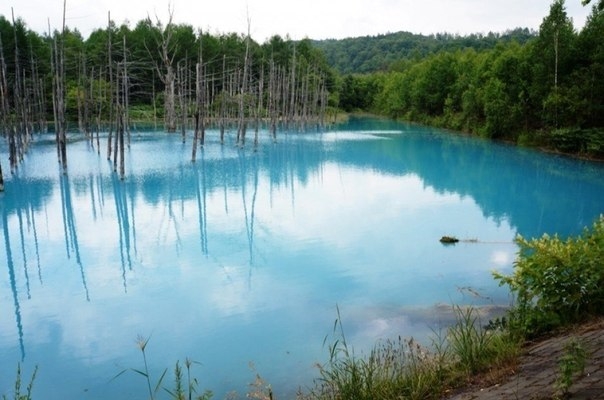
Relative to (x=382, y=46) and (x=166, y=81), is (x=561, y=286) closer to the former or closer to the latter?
(x=166, y=81)

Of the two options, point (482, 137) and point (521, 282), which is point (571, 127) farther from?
point (521, 282)

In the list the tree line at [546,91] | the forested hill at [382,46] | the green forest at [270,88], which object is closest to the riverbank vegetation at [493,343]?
the green forest at [270,88]

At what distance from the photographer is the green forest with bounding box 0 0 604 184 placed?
26.8 metres

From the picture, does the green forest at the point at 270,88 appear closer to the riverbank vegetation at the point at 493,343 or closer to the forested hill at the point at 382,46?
the riverbank vegetation at the point at 493,343

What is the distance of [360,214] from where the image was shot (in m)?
15.3

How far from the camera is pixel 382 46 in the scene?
16038 centimetres

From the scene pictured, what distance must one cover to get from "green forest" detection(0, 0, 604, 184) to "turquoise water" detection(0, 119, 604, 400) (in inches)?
197

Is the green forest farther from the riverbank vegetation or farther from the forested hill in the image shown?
the forested hill

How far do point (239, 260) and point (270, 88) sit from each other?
90.9 ft

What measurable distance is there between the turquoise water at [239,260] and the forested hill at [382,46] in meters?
114

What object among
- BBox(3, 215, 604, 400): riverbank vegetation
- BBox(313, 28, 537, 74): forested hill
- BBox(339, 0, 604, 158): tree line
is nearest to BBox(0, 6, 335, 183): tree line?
BBox(339, 0, 604, 158): tree line

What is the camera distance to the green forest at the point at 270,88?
26844 millimetres

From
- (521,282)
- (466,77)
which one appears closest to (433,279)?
(521,282)

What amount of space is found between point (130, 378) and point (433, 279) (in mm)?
5885
